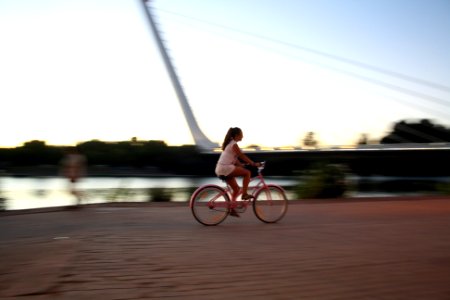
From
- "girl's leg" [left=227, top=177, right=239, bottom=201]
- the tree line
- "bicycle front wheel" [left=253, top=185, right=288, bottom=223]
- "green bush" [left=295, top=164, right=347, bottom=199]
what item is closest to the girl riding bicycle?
"girl's leg" [left=227, top=177, right=239, bottom=201]

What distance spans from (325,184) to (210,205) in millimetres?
8363

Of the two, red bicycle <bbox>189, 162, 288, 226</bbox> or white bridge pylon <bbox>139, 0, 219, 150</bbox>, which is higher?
white bridge pylon <bbox>139, 0, 219, 150</bbox>

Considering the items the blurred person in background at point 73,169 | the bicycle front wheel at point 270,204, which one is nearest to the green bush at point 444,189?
the bicycle front wheel at point 270,204

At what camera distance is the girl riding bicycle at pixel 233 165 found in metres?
8.36

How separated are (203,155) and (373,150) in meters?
13.6

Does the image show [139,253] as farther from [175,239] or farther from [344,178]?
[344,178]

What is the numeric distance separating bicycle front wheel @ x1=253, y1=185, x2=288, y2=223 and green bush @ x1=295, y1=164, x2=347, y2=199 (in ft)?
23.6

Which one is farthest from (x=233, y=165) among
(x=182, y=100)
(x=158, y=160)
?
(x=158, y=160)

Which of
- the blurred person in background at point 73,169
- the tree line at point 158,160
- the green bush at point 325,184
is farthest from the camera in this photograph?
the tree line at point 158,160

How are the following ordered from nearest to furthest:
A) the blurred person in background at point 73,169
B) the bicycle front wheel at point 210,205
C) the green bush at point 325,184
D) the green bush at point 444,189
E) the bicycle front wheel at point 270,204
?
the bicycle front wheel at point 210,205
the bicycle front wheel at point 270,204
the blurred person in background at point 73,169
the green bush at point 325,184
the green bush at point 444,189

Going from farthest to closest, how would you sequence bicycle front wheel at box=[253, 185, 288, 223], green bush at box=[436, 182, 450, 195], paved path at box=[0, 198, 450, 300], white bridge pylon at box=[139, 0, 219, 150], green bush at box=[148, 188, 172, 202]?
white bridge pylon at box=[139, 0, 219, 150], green bush at box=[436, 182, 450, 195], green bush at box=[148, 188, 172, 202], bicycle front wheel at box=[253, 185, 288, 223], paved path at box=[0, 198, 450, 300]

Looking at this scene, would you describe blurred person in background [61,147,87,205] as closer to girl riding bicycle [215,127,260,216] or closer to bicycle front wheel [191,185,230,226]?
bicycle front wheel [191,185,230,226]

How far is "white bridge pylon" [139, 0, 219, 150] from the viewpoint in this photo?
34.8 meters

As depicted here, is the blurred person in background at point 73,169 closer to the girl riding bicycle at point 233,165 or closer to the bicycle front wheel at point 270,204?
the girl riding bicycle at point 233,165
